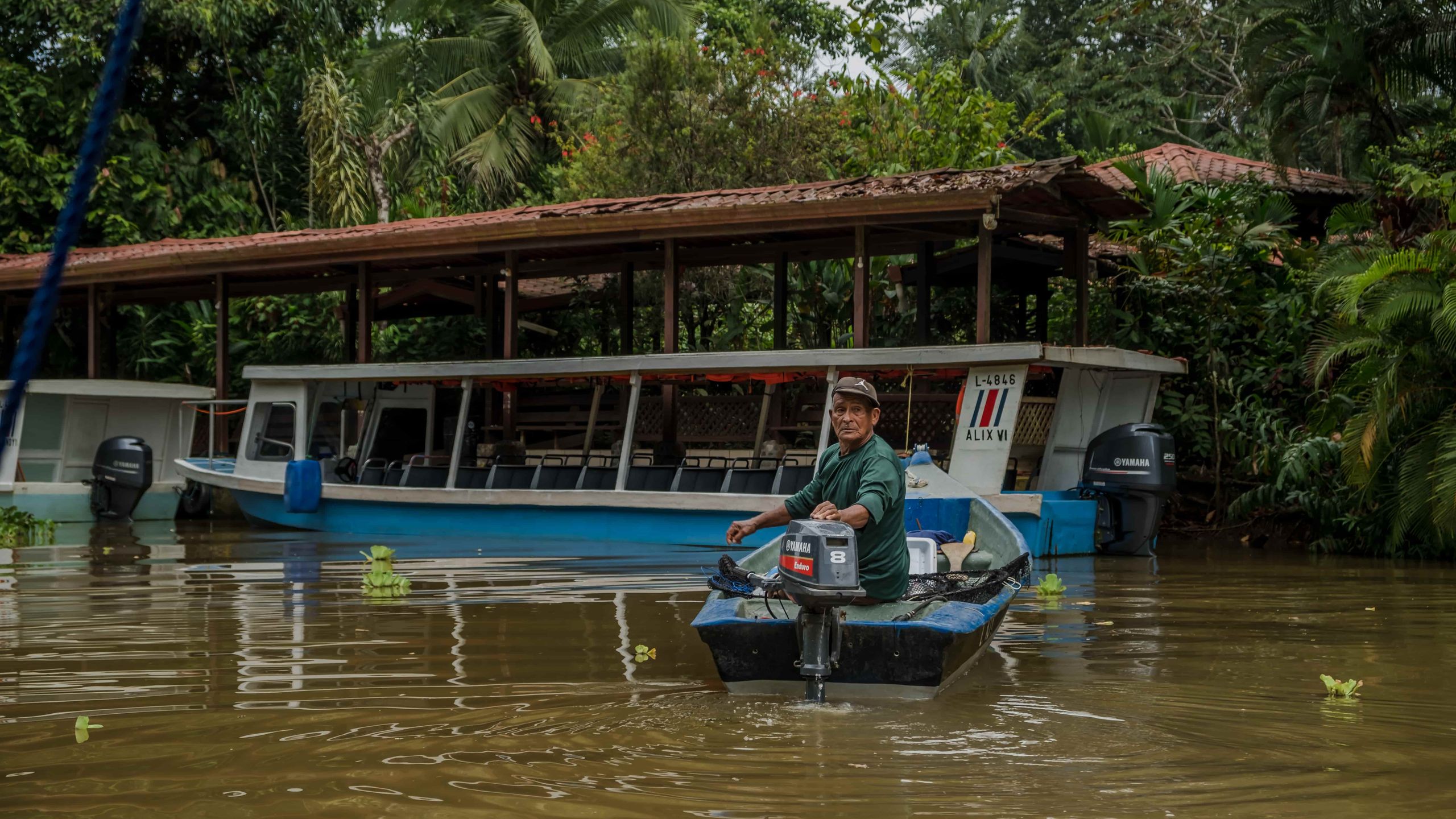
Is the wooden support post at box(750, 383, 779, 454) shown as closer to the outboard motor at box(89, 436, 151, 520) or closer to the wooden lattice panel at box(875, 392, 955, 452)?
the wooden lattice panel at box(875, 392, 955, 452)

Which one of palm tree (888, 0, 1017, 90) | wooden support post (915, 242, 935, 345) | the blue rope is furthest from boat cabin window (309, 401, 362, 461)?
palm tree (888, 0, 1017, 90)

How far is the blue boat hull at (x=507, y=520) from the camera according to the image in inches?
616

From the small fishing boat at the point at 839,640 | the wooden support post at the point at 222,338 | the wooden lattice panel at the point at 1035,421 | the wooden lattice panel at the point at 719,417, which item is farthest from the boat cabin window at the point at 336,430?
the small fishing boat at the point at 839,640

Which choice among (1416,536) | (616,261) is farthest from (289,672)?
(616,261)

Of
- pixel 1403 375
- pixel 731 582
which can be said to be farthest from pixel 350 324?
pixel 731 582

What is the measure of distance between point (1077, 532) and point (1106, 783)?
10140mm

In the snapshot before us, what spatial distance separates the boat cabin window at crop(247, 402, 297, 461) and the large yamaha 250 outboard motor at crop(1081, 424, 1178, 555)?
35.8ft

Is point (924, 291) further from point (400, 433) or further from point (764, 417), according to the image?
point (400, 433)

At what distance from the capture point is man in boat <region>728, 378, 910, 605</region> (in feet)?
21.4

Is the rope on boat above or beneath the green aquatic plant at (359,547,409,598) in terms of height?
above

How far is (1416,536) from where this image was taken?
49.8 feet

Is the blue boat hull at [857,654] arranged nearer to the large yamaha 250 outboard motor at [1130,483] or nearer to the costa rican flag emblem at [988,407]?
the costa rican flag emblem at [988,407]

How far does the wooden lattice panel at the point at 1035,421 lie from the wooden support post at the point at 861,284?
2108 millimetres

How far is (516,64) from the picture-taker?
30969 millimetres
